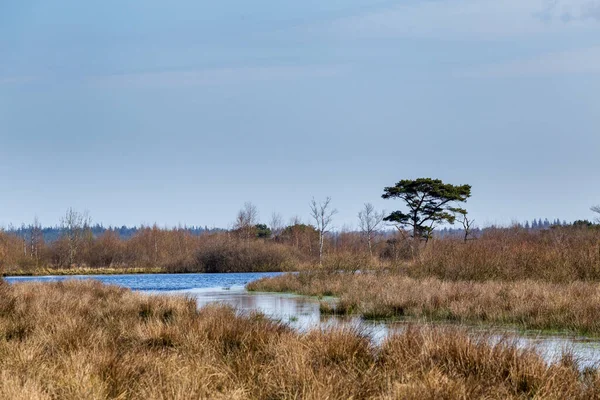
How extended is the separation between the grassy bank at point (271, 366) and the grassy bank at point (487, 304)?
242 inches

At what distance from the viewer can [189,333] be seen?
35.3 feet

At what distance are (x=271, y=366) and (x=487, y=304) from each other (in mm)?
10178

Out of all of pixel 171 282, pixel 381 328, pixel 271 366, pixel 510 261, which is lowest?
pixel 381 328

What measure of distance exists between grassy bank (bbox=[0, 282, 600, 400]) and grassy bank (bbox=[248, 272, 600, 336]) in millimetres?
6152

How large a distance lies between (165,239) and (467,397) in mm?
87618

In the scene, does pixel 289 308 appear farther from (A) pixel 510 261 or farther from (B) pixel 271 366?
(B) pixel 271 366

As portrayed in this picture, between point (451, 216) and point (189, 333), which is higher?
point (451, 216)

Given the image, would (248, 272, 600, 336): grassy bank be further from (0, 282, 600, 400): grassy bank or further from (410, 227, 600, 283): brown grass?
(0, 282, 600, 400): grassy bank

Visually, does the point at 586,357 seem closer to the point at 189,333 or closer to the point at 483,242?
the point at 189,333

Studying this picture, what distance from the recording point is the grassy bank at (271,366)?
705 centimetres

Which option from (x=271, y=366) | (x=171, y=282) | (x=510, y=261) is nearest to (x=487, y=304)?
(x=510, y=261)

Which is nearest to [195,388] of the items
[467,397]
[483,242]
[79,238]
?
[467,397]

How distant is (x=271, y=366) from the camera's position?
332 inches

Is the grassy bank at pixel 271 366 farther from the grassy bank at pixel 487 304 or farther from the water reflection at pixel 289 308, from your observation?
the grassy bank at pixel 487 304
